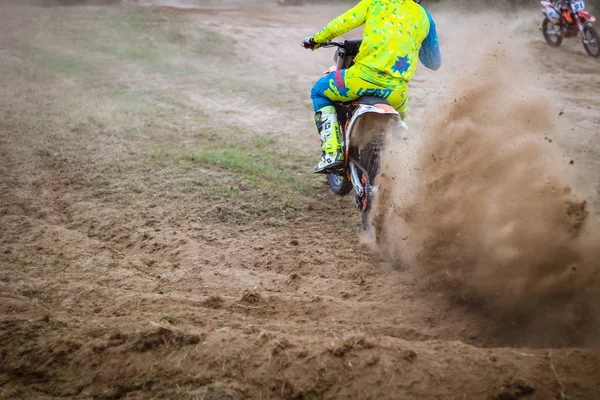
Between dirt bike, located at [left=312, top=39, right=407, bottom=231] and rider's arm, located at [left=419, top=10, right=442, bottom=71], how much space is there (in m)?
0.61

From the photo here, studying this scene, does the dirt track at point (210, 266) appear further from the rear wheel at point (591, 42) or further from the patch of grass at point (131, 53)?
Answer: the patch of grass at point (131, 53)

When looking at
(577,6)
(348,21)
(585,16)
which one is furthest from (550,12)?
(348,21)

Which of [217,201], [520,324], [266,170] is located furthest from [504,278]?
[266,170]

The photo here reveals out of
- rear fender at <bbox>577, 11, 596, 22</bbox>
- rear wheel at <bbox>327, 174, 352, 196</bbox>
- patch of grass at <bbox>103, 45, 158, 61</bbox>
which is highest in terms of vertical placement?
rear fender at <bbox>577, 11, 596, 22</bbox>

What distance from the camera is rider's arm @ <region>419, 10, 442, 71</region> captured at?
502 centimetres

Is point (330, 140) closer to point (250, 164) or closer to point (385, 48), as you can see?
point (385, 48)

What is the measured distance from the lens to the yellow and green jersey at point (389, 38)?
184 inches

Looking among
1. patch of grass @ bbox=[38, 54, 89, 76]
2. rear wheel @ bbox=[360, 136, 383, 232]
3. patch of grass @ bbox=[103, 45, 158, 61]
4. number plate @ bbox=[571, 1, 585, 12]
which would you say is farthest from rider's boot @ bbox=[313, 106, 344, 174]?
number plate @ bbox=[571, 1, 585, 12]

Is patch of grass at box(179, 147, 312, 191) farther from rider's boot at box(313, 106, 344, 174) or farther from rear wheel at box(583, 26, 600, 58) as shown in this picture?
rear wheel at box(583, 26, 600, 58)

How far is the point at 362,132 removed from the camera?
16.2ft

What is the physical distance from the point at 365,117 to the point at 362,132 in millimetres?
135

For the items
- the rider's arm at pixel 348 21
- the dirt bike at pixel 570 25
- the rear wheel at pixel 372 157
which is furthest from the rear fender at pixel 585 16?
the rear wheel at pixel 372 157

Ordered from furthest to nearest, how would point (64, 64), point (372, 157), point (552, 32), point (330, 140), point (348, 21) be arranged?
point (552, 32)
point (64, 64)
point (330, 140)
point (348, 21)
point (372, 157)

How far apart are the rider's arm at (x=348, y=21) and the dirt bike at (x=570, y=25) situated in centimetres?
917
